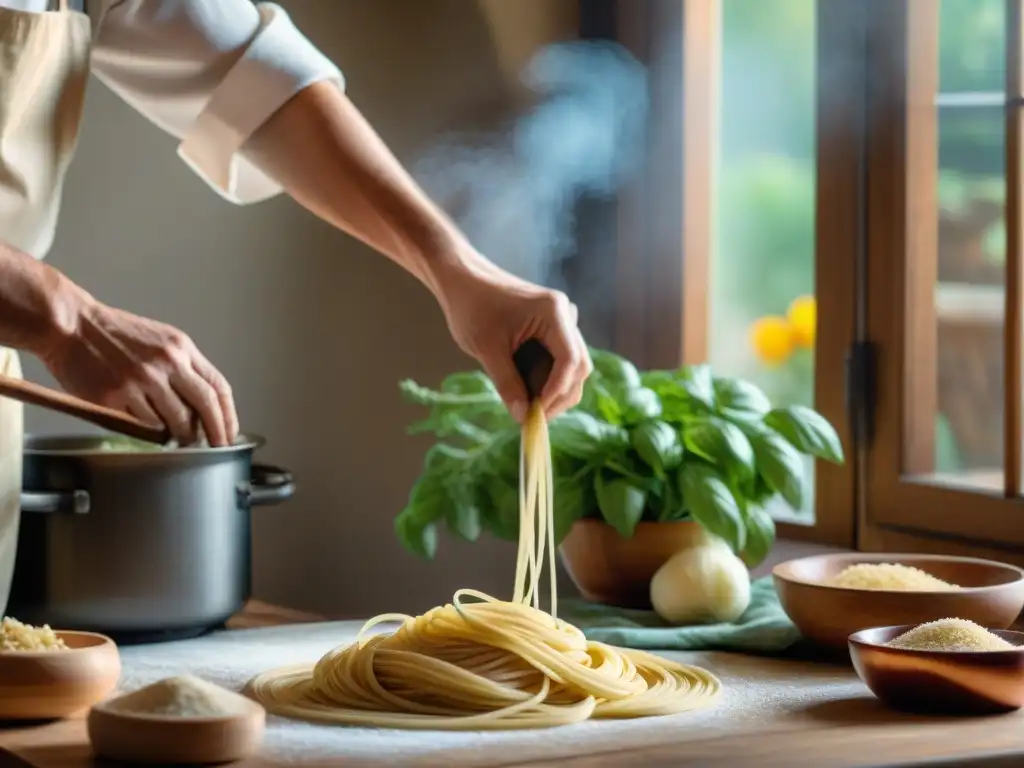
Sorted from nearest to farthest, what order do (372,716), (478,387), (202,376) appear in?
(372,716)
(202,376)
(478,387)

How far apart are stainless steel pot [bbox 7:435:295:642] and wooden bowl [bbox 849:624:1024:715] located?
2.26 ft

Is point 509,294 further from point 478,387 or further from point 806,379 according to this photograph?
point 806,379

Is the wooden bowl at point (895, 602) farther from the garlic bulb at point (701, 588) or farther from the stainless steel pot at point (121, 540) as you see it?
the stainless steel pot at point (121, 540)

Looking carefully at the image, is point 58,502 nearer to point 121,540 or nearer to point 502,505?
point 121,540

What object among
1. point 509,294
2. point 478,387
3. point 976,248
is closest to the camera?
point 509,294

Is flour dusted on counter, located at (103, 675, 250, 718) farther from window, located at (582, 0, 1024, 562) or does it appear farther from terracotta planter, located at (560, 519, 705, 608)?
window, located at (582, 0, 1024, 562)

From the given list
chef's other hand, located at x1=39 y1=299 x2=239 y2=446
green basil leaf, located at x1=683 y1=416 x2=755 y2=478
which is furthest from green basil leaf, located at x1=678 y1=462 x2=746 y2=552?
chef's other hand, located at x1=39 y1=299 x2=239 y2=446

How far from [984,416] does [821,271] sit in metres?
0.47

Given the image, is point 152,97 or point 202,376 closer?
point 202,376

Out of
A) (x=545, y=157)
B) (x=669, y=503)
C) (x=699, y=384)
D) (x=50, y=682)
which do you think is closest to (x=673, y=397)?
(x=699, y=384)

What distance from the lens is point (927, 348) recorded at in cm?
199

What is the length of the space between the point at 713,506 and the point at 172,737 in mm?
748

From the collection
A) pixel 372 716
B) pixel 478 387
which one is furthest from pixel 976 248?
pixel 372 716

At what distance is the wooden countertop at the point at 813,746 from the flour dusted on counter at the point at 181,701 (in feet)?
0.14
